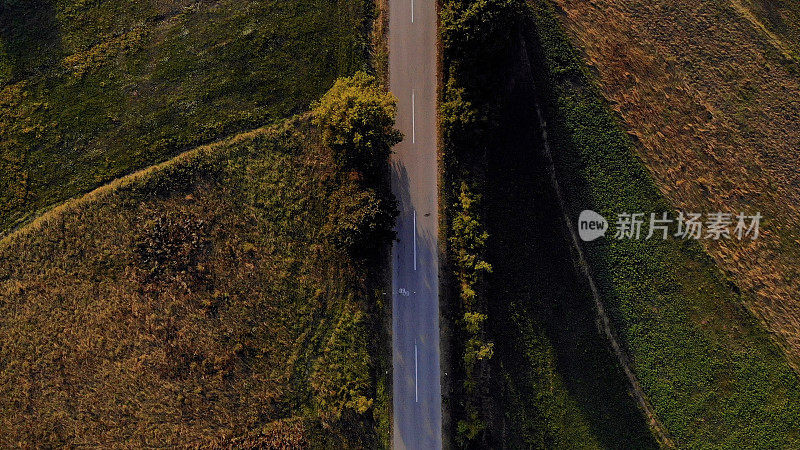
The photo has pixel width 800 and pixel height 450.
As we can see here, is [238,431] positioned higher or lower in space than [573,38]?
lower

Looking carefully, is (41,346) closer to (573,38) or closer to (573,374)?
(573,374)

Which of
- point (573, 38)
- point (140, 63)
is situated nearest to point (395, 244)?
point (573, 38)

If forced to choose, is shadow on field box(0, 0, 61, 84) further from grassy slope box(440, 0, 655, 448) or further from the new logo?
the new logo

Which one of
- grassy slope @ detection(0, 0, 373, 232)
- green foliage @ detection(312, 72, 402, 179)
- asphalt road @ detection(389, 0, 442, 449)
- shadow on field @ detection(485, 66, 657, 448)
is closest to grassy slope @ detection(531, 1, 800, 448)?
shadow on field @ detection(485, 66, 657, 448)

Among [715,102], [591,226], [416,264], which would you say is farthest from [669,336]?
[416,264]

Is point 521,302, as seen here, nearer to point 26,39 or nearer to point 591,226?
point 591,226

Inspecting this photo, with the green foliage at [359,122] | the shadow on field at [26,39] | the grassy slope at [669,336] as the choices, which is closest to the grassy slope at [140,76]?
the shadow on field at [26,39]

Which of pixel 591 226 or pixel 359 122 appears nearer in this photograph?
pixel 359 122
